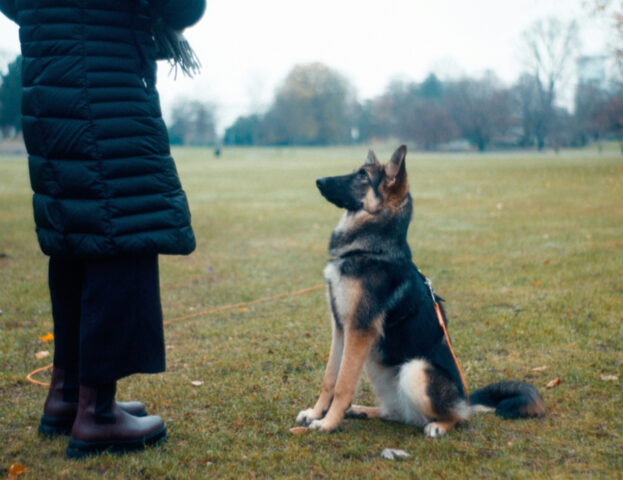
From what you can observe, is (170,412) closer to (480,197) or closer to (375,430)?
(375,430)

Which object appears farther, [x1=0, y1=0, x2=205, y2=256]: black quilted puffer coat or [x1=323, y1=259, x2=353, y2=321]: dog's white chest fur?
[x1=323, y1=259, x2=353, y2=321]: dog's white chest fur

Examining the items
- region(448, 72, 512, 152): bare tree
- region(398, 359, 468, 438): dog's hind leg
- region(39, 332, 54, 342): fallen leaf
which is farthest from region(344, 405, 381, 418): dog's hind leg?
region(448, 72, 512, 152): bare tree

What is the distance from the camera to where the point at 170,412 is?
3.85 m

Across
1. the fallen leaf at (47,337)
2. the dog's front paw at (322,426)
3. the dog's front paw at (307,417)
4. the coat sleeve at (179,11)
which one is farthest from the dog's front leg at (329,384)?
the fallen leaf at (47,337)

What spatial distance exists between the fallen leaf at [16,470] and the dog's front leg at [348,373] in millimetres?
1609

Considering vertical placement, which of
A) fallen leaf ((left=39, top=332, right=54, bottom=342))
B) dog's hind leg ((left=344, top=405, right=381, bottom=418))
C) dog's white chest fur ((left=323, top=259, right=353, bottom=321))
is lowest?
dog's hind leg ((left=344, top=405, right=381, bottom=418))

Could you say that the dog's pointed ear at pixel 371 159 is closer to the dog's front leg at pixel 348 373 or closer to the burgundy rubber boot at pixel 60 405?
the dog's front leg at pixel 348 373

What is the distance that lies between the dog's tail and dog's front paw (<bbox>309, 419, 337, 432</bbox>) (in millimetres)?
892

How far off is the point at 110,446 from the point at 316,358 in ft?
7.00

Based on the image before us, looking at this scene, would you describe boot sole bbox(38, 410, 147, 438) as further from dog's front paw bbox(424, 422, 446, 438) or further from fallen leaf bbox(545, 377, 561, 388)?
fallen leaf bbox(545, 377, 561, 388)

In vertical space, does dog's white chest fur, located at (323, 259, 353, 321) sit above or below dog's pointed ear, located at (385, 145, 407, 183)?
below

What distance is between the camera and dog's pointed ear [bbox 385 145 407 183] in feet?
11.7

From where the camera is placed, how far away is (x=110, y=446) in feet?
10.3

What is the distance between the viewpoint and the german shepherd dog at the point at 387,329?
11.4ft
